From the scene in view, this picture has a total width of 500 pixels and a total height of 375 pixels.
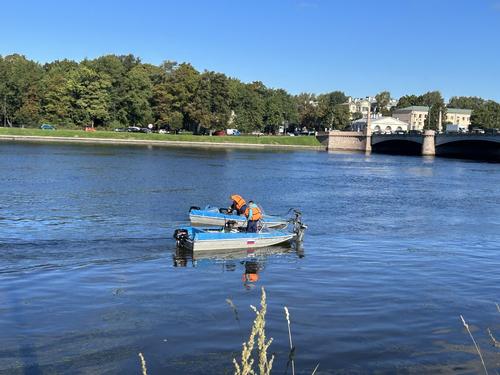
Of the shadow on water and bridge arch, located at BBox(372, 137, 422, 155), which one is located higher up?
bridge arch, located at BBox(372, 137, 422, 155)

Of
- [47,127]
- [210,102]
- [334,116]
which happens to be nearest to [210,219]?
[47,127]

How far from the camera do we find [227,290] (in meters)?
17.2

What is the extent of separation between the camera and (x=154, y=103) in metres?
135

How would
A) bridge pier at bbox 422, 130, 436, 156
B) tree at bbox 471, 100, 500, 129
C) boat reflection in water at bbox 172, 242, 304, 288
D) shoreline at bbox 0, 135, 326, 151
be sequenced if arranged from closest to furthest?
boat reflection in water at bbox 172, 242, 304, 288, shoreline at bbox 0, 135, 326, 151, bridge pier at bbox 422, 130, 436, 156, tree at bbox 471, 100, 500, 129

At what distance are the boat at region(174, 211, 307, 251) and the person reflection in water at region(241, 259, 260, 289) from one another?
1554mm

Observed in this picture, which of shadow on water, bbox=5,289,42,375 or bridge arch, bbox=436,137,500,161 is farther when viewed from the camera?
bridge arch, bbox=436,137,500,161

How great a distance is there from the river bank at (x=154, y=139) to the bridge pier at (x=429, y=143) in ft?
97.7

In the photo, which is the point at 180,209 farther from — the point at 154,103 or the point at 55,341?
the point at 154,103

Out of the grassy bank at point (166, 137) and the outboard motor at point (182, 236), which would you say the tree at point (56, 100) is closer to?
the grassy bank at point (166, 137)

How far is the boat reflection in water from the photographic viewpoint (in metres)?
20.3

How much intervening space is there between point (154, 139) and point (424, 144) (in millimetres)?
60201

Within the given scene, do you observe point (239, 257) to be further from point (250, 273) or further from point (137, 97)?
point (137, 97)

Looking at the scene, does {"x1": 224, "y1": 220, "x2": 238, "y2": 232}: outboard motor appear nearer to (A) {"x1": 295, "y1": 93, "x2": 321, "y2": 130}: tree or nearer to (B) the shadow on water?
(B) the shadow on water

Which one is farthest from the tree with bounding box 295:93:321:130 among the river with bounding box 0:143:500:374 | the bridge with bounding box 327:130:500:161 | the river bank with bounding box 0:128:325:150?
the river with bounding box 0:143:500:374
